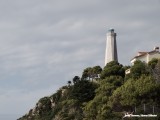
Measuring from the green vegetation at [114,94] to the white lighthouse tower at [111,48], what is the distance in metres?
2.37

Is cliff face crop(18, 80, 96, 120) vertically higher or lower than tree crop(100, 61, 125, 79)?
lower

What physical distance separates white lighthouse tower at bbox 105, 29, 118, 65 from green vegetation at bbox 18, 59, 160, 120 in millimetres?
2370

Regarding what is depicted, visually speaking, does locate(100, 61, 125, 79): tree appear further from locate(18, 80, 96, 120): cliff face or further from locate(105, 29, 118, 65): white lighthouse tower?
locate(105, 29, 118, 65): white lighthouse tower

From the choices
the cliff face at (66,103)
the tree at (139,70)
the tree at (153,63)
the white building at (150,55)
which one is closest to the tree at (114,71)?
the cliff face at (66,103)

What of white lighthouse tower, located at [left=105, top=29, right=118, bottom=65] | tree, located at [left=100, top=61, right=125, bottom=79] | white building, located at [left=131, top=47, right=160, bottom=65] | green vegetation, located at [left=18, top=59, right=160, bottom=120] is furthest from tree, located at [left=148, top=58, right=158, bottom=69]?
white lighthouse tower, located at [left=105, top=29, right=118, bottom=65]

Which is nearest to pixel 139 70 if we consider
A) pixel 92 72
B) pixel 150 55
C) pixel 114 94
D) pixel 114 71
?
pixel 114 94

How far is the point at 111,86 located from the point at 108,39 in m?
20.0

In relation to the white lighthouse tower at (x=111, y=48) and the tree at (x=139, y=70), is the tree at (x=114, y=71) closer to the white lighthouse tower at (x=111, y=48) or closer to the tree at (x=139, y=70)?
the tree at (x=139, y=70)

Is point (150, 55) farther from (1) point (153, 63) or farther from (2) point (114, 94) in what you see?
(2) point (114, 94)

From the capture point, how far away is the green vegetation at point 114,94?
45.1 m

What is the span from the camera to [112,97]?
159ft

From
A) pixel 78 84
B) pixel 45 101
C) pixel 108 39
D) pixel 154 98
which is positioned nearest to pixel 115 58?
pixel 108 39

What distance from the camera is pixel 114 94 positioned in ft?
157

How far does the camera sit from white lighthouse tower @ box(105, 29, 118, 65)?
235 feet
